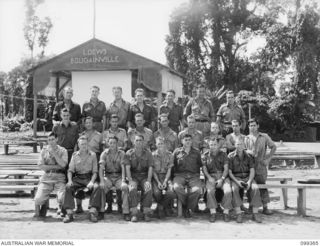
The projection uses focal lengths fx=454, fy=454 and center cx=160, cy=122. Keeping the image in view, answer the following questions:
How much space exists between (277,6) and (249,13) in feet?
17.2

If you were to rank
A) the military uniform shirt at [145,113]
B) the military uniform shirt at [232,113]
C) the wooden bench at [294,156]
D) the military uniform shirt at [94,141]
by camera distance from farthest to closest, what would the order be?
the wooden bench at [294,156] → the military uniform shirt at [232,113] → the military uniform shirt at [145,113] → the military uniform shirt at [94,141]

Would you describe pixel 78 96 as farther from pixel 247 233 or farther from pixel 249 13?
pixel 249 13

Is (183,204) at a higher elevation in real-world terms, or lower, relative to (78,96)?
lower

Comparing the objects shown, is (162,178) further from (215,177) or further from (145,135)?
(145,135)

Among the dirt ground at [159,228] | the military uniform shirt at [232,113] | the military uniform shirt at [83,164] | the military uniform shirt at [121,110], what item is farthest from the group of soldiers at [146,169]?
the military uniform shirt at [232,113]

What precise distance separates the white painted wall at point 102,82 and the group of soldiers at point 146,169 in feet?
28.4

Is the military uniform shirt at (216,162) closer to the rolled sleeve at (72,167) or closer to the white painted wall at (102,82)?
the rolled sleeve at (72,167)

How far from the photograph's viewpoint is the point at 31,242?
543 centimetres

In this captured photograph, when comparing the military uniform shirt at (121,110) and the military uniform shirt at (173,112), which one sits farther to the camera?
the military uniform shirt at (173,112)

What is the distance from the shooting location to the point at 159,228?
21.4ft

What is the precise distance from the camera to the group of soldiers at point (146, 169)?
7230mm

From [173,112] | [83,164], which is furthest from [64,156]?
[173,112]

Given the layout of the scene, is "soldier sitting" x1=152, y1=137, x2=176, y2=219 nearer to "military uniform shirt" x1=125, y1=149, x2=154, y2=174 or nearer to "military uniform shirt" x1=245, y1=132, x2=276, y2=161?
"military uniform shirt" x1=125, y1=149, x2=154, y2=174

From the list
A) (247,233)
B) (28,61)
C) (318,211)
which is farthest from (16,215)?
(28,61)
